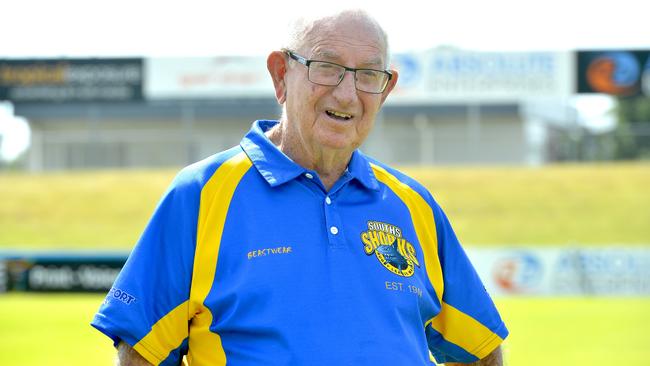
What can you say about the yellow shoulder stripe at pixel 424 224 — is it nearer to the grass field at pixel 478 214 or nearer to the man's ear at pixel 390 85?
the man's ear at pixel 390 85

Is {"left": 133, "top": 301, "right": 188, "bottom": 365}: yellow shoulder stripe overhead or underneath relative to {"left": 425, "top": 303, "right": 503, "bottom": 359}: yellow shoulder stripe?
overhead

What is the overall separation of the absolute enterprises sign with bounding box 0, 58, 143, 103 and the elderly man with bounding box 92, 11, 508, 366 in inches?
1296

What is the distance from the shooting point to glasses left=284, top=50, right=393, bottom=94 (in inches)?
101

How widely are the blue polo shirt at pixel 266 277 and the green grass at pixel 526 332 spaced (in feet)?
22.0

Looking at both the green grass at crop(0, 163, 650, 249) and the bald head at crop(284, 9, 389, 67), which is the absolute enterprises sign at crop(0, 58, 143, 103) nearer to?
the green grass at crop(0, 163, 650, 249)

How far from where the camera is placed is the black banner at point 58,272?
1966 cm

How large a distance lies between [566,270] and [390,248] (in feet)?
Result: 57.4

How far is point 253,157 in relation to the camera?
2660 mm

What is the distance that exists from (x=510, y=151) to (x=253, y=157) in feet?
112

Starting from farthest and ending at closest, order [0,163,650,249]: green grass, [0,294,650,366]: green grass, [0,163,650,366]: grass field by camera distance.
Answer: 1. [0,163,650,249]: green grass
2. [0,163,650,366]: grass field
3. [0,294,650,366]: green grass

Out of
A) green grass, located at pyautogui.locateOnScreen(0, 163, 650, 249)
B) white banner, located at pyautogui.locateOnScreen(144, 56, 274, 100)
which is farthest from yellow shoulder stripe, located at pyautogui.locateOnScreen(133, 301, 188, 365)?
white banner, located at pyautogui.locateOnScreen(144, 56, 274, 100)

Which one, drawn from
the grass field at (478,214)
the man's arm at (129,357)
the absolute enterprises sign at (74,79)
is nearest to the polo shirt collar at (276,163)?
the man's arm at (129,357)

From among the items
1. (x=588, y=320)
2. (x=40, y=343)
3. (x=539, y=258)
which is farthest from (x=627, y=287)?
(x=40, y=343)

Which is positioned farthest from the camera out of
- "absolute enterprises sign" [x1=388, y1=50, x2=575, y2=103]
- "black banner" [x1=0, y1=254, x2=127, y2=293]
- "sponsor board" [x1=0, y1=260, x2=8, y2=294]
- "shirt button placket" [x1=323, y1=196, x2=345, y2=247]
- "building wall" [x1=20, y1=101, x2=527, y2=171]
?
"building wall" [x1=20, y1=101, x2=527, y2=171]
